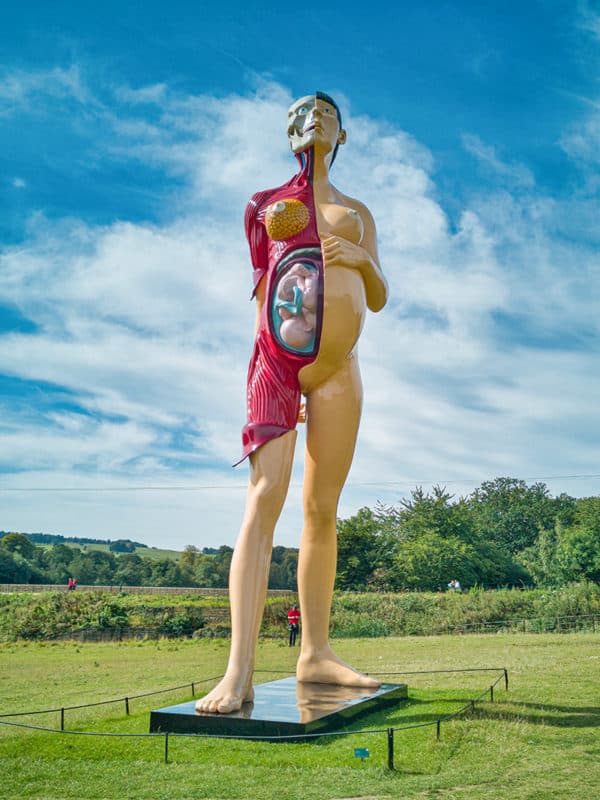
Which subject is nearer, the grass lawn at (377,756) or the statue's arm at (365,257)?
the grass lawn at (377,756)

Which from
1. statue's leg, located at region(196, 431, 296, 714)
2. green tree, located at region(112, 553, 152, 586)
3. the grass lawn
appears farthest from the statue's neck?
green tree, located at region(112, 553, 152, 586)

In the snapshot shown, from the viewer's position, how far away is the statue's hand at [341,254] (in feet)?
23.4

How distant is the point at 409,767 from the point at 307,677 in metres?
2.39

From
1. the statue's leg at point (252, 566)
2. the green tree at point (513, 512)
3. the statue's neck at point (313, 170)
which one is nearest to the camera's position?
the statue's leg at point (252, 566)

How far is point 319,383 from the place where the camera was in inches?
288

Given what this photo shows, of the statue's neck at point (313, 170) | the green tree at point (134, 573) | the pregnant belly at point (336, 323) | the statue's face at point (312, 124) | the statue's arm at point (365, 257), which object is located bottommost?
the green tree at point (134, 573)

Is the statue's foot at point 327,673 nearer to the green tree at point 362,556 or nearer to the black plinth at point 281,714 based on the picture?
the black plinth at point 281,714

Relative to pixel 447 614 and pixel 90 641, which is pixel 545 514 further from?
pixel 90 641

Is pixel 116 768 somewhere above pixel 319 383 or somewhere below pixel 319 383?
below

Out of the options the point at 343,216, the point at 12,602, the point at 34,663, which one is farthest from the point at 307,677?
the point at 12,602

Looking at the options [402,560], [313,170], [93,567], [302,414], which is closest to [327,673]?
[302,414]

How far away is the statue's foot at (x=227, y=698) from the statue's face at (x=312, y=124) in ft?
17.4

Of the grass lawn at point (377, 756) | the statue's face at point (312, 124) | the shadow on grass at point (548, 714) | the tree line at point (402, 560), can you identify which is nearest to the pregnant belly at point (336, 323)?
the statue's face at point (312, 124)

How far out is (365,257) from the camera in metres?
7.37
